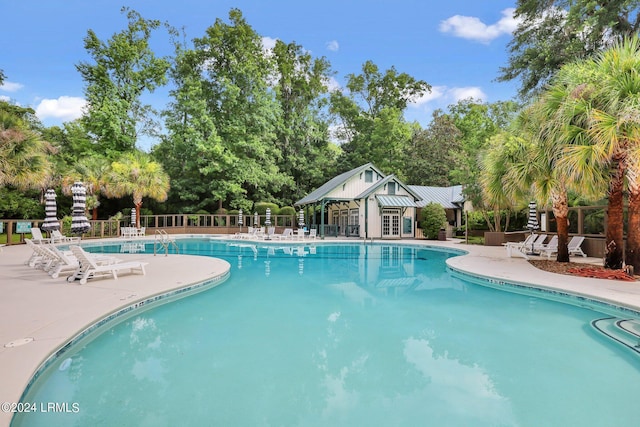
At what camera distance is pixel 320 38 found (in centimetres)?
3678

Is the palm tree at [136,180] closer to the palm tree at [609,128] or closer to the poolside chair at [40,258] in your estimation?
the poolside chair at [40,258]

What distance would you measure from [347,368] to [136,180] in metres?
27.9

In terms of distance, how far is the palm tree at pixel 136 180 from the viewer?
88.7ft

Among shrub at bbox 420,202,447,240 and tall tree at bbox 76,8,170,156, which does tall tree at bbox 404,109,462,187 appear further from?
tall tree at bbox 76,8,170,156

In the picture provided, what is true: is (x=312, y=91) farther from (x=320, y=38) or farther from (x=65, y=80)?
(x=65, y=80)

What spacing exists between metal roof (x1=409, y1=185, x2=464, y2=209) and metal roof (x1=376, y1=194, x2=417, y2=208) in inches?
86.0

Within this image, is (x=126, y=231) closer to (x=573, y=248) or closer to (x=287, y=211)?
(x=287, y=211)

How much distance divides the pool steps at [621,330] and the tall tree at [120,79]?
34.5 meters

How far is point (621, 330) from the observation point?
18.5 ft

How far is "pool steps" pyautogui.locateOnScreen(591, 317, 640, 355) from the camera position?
5160mm

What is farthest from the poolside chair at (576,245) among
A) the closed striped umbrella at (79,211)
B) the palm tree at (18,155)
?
the palm tree at (18,155)

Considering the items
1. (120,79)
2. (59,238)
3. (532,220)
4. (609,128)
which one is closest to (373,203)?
(532,220)

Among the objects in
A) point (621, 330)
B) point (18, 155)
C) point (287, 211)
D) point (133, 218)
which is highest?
point (18, 155)

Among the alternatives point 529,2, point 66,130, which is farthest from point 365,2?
point 66,130
